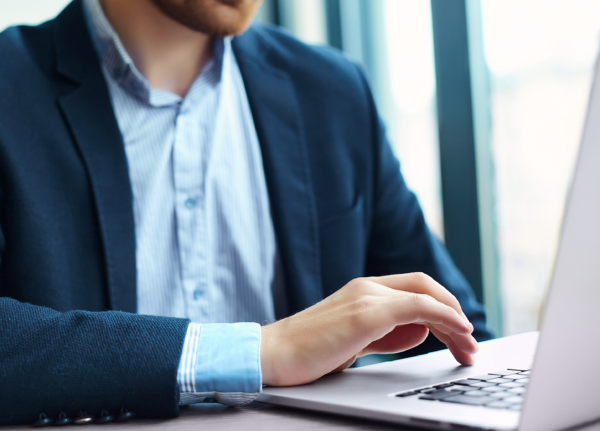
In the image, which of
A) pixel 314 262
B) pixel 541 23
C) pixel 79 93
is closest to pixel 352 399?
pixel 314 262

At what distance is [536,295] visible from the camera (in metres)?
1.61

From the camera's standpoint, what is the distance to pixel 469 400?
489 mm

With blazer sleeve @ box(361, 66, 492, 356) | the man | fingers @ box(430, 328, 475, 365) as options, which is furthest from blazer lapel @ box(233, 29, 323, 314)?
fingers @ box(430, 328, 475, 365)

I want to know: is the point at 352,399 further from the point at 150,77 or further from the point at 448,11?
the point at 448,11

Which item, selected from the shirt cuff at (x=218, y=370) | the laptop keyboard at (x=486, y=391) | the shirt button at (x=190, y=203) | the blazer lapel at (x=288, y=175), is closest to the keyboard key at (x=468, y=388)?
the laptop keyboard at (x=486, y=391)

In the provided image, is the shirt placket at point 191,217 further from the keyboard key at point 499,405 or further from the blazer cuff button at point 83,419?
the keyboard key at point 499,405

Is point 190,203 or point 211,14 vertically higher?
point 211,14

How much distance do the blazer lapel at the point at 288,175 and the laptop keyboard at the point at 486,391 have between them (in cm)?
61

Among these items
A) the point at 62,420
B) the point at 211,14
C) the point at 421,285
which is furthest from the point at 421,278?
the point at 211,14

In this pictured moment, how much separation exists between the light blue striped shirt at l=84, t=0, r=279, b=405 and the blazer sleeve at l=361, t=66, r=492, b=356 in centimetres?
30

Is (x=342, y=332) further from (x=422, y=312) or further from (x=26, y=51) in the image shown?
(x=26, y=51)

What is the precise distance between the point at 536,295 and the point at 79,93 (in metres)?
1.28

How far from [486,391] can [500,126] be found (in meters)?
1.26

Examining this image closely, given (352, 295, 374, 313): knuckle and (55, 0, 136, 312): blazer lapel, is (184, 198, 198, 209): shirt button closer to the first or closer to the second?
(55, 0, 136, 312): blazer lapel
